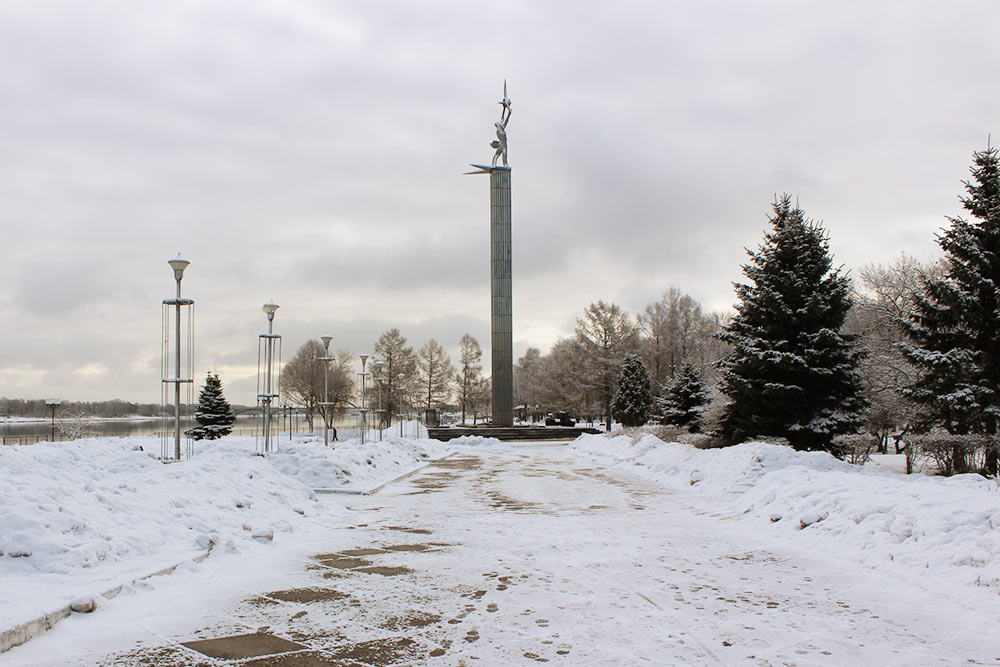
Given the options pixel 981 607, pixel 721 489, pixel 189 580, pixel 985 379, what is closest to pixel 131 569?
pixel 189 580

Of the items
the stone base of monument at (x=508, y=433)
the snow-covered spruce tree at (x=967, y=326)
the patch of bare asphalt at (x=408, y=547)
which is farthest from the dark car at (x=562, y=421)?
the patch of bare asphalt at (x=408, y=547)

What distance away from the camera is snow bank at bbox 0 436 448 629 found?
19.1 ft

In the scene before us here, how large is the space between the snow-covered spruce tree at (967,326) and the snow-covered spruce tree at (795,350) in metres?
2.04

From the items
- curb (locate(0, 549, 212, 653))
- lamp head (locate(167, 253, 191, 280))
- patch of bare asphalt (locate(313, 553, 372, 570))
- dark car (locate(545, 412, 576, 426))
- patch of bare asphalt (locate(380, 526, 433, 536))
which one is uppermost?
lamp head (locate(167, 253, 191, 280))

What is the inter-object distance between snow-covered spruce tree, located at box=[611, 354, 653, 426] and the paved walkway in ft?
112

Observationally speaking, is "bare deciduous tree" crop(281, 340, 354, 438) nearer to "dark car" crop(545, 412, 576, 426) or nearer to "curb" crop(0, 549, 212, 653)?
"dark car" crop(545, 412, 576, 426)

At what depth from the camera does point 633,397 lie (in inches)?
1720

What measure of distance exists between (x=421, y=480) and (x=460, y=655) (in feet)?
41.9

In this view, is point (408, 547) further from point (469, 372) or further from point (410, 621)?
point (469, 372)

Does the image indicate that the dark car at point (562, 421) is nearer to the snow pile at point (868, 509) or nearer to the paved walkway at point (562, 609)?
the snow pile at point (868, 509)

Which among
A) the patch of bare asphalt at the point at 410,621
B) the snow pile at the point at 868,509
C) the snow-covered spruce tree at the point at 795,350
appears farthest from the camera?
the snow-covered spruce tree at the point at 795,350

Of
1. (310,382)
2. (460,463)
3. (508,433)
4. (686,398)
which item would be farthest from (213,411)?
(686,398)

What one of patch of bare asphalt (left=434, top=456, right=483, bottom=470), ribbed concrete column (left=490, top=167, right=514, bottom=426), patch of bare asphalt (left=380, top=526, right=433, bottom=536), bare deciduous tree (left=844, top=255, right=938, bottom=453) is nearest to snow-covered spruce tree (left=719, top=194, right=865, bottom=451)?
bare deciduous tree (left=844, top=255, right=938, bottom=453)

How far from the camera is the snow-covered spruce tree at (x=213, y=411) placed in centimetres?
4241
